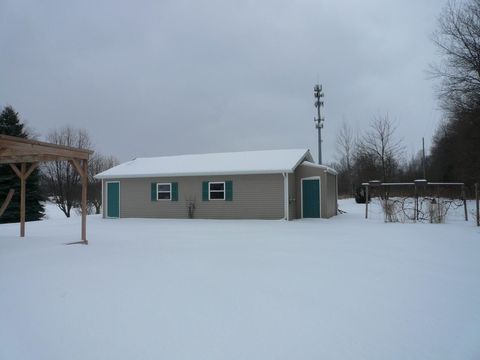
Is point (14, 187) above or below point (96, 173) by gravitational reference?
below

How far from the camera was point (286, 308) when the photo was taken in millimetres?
4254

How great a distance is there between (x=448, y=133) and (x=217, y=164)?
25.8m

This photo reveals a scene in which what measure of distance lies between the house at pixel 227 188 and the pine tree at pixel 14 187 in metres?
6.79

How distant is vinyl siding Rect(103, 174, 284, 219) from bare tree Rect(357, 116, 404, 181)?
18214 mm

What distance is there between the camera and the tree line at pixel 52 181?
22047 millimetres

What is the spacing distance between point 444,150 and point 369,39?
23.9 metres

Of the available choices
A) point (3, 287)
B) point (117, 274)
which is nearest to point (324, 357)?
point (117, 274)

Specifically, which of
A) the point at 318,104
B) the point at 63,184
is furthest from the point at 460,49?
the point at 63,184

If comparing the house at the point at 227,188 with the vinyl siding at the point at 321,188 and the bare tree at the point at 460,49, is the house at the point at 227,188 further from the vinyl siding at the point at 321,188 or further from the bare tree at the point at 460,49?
the bare tree at the point at 460,49

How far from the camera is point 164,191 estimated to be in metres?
17.8

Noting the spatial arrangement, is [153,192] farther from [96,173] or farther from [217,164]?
[96,173]

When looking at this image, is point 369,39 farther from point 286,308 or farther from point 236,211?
point 286,308

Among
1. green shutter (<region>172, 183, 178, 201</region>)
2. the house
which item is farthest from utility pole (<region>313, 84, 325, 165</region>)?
green shutter (<region>172, 183, 178, 201</region>)

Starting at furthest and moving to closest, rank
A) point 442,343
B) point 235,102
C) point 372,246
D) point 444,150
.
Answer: point 444,150 → point 235,102 → point 372,246 → point 442,343
